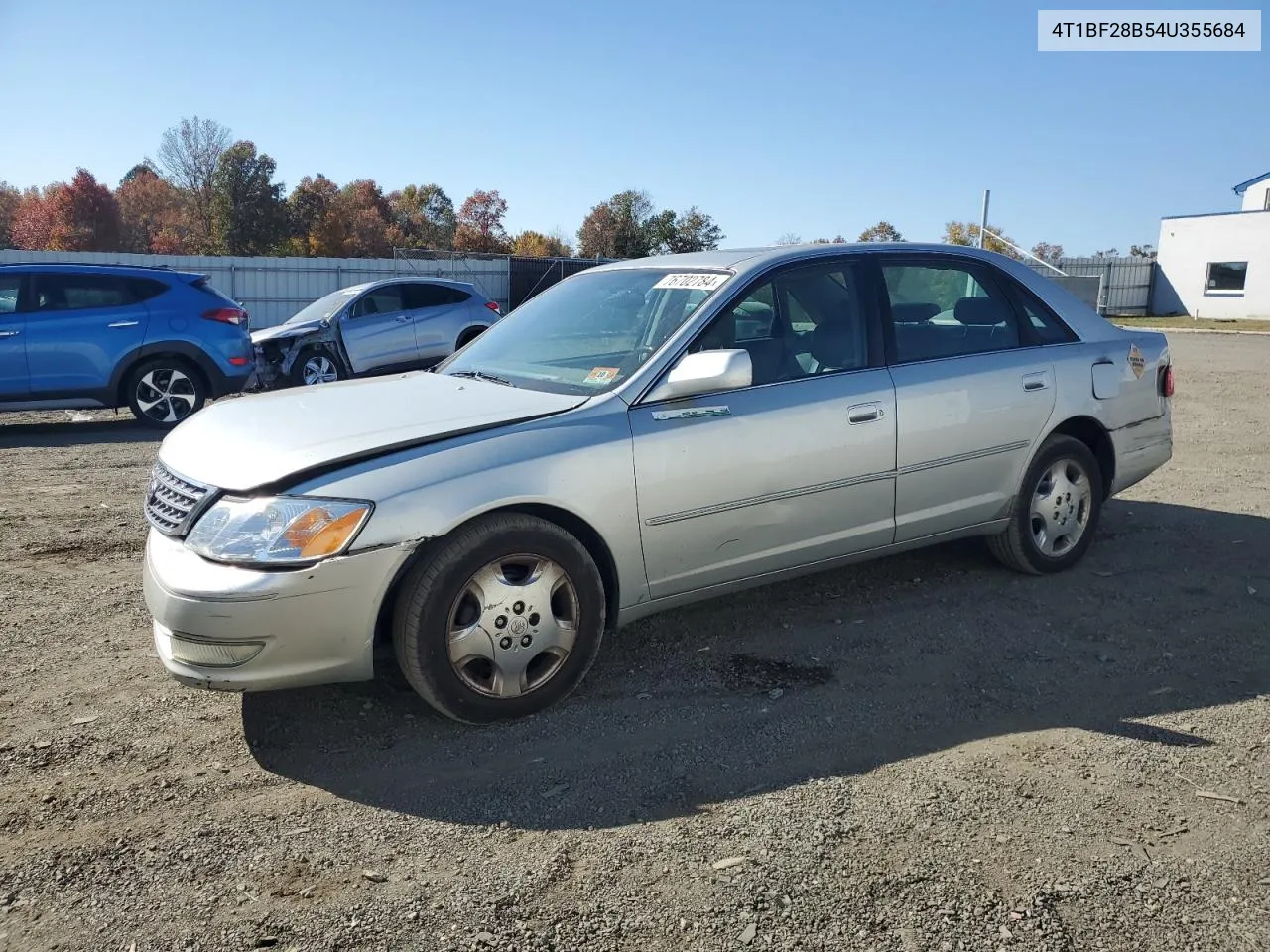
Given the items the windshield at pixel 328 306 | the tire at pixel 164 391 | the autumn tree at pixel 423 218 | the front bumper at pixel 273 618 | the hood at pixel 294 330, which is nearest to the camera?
the front bumper at pixel 273 618

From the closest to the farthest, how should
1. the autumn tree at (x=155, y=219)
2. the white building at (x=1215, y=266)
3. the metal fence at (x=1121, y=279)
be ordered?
the white building at (x=1215, y=266) → the metal fence at (x=1121, y=279) → the autumn tree at (x=155, y=219)

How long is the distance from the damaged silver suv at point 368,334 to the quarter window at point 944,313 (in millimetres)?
9310

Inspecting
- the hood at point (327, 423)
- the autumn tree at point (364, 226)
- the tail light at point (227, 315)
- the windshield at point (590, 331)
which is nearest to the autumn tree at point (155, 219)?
the autumn tree at point (364, 226)

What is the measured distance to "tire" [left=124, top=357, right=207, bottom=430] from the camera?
34.3ft

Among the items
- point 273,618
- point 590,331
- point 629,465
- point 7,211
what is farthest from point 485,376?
point 7,211

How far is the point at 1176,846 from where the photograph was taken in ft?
9.51

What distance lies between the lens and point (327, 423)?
3.74 metres

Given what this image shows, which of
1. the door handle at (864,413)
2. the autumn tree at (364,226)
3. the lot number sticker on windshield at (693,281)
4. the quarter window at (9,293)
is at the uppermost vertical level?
the autumn tree at (364,226)

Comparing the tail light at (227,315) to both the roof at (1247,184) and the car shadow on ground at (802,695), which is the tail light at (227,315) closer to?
the car shadow on ground at (802,695)

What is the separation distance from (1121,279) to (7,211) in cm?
6629

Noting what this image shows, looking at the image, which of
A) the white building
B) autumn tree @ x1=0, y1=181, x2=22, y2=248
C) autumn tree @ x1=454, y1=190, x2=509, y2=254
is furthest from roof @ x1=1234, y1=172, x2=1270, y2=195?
autumn tree @ x1=0, y1=181, x2=22, y2=248

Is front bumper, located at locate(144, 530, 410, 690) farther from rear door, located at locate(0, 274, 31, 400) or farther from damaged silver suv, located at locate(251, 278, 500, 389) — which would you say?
damaged silver suv, located at locate(251, 278, 500, 389)

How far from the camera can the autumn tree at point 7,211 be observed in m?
63.1

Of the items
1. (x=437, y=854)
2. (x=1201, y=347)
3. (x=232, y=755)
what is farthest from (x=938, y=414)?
(x=1201, y=347)
